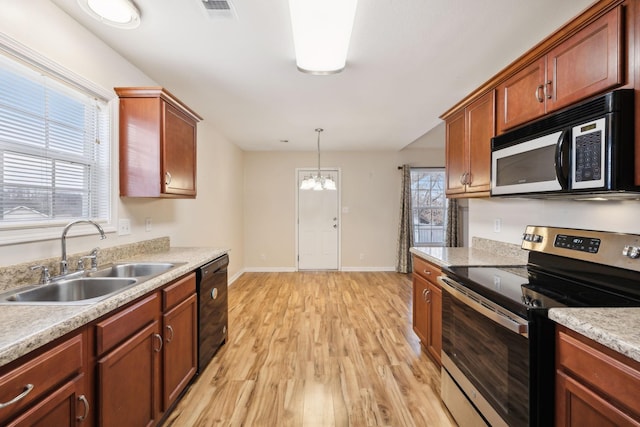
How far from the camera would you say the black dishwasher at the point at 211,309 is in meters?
2.10

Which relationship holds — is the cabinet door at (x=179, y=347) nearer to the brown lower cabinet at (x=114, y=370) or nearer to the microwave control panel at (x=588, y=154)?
the brown lower cabinet at (x=114, y=370)

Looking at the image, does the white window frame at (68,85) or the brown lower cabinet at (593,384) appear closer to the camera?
the brown lower cabinet at (593,384)

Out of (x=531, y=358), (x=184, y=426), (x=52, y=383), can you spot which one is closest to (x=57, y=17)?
(x=52, y=383)

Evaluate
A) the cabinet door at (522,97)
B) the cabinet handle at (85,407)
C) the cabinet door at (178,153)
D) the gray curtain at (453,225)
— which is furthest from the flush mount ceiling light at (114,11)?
the gray curtain at (453,225)

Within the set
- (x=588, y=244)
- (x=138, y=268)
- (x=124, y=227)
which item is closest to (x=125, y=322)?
(x=138, y=268)

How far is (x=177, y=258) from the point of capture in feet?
7.12

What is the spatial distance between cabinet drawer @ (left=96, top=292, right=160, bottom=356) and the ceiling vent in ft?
5.30

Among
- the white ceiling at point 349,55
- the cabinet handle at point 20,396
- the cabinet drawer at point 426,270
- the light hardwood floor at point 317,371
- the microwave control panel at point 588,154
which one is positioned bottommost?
the light hardwood floor at point 317,371

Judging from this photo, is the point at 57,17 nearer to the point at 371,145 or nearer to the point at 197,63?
the point at 197,63

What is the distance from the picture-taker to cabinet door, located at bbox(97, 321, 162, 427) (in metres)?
1.15

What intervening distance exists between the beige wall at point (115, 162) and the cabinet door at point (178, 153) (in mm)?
348

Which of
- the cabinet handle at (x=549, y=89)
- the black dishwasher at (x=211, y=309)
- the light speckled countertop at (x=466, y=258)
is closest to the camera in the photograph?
the cabinet handle at (x=549, y=89)

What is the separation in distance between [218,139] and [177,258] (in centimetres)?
253

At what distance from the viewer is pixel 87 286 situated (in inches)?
63.2
